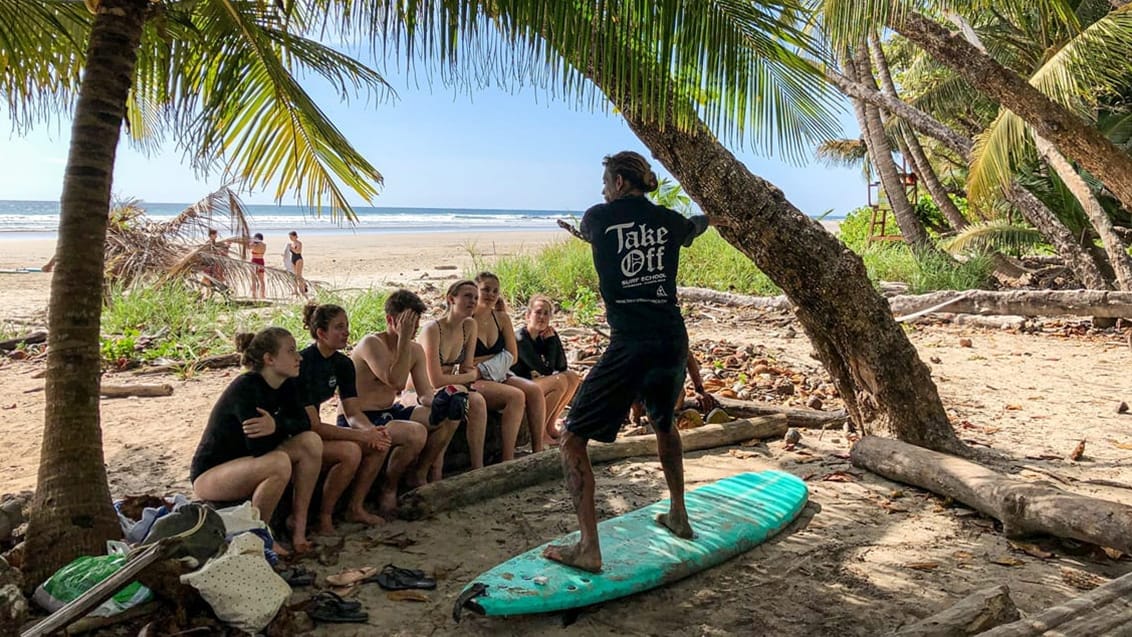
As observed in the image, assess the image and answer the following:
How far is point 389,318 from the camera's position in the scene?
4.97 meters

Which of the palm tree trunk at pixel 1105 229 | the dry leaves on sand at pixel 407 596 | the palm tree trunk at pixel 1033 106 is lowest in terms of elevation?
the dry leaves on sand at pixel 407 596

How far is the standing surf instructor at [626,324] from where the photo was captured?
12.4 feet

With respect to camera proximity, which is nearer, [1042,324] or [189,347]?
[189,347]

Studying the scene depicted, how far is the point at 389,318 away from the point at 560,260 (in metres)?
9.44

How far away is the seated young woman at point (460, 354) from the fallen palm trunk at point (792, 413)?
216cm

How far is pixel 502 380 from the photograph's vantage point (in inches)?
224

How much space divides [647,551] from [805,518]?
124cm

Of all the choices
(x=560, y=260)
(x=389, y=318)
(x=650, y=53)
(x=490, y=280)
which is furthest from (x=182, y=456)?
(x=560, y=260)

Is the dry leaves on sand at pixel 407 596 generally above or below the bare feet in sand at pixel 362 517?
below

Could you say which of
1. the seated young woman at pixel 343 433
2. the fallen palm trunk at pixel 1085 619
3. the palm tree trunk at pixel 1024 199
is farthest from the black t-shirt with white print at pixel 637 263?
the palm tree trunk at pixel 1024 199

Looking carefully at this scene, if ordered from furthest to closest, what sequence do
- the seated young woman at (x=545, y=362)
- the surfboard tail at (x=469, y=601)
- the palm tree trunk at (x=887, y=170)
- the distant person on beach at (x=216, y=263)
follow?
the palm tree trunk at (x=887, y=170) < the distant person on beach at (x=216, y=263) < the seated young woman at (x=545, y=362) < the surfboard tail at (x=469, y=601)

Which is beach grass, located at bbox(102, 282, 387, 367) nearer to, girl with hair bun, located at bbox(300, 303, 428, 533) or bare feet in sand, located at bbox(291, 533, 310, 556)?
girl with hair bun, located at bbox(300, 303, 428, 533)

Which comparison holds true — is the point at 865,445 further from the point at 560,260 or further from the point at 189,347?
the point at 560,260

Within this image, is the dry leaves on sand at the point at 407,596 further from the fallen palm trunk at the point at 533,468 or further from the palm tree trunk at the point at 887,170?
the palm tree trunk at the point at 887,170
